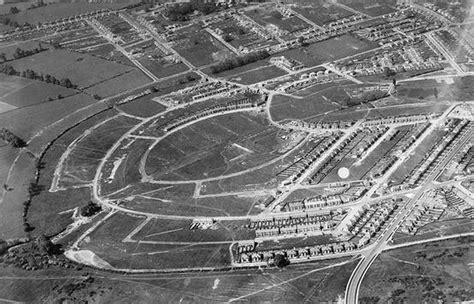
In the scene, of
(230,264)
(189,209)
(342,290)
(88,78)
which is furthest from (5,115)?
(342,290)

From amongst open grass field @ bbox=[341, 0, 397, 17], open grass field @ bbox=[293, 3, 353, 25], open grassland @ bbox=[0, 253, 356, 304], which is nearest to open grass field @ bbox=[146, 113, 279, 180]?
open grassland @ bbox=[0, 253, 356, 304]

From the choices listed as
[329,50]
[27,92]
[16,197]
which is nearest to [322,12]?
[329,50]

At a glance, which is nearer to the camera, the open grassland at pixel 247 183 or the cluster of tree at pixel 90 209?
the cluster of tree at pixel 90 209

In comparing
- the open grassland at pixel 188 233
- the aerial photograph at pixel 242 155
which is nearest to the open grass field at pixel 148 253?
the aerial photograph at pixel 242 155

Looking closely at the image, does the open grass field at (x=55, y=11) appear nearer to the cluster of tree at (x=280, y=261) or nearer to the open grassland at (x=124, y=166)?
the open grassland at (x=124, y=166)

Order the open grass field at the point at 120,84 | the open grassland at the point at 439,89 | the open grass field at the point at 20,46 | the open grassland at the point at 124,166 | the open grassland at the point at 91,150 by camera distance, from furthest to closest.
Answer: the open grass field at the point at 20,46 → the open grass field at the point at 120,84 → the open grassland at the point at 439,89 → the open grassland at the point at 91,150 → the open grassland at the point at 124,166

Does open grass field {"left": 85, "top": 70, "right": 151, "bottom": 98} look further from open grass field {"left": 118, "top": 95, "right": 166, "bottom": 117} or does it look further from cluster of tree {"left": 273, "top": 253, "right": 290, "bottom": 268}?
cluster of tree {"left": 273, "top": 253, "right": 290, "bottom": 268}

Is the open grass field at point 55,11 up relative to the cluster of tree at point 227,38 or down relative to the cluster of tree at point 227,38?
up
